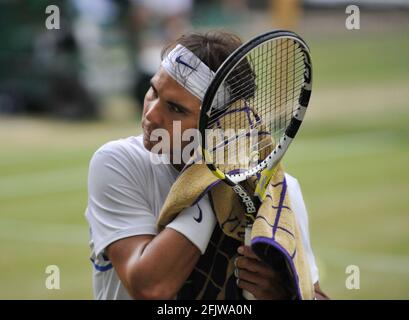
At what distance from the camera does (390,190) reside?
34.7 ft

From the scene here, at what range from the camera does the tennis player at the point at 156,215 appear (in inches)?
113

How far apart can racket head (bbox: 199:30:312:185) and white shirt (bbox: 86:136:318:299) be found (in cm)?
28

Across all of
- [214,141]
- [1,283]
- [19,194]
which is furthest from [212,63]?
[19,194]

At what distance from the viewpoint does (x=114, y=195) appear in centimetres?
310

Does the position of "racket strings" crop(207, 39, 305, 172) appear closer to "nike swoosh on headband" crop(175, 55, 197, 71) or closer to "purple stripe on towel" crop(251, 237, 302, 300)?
"nike swoosh on headband" crop(175, 55, 197, 71)

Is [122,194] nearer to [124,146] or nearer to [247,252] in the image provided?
[124,146]

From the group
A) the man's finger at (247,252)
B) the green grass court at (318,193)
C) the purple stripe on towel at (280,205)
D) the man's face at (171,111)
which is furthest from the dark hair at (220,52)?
the green grass court at (318,193)

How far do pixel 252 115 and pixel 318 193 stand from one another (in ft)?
24.8

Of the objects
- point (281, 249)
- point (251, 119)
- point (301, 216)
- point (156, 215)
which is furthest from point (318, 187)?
point (281, 249)

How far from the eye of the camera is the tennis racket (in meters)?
2.83

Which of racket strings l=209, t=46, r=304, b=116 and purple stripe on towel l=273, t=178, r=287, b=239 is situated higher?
racket strings l=209, t=46, r=304, b=116

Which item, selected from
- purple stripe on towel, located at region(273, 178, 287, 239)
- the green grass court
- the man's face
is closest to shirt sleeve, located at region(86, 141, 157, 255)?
the man's face

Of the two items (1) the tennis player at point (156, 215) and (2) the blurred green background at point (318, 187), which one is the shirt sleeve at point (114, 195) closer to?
(1) the tennis player at point (156, 215)
